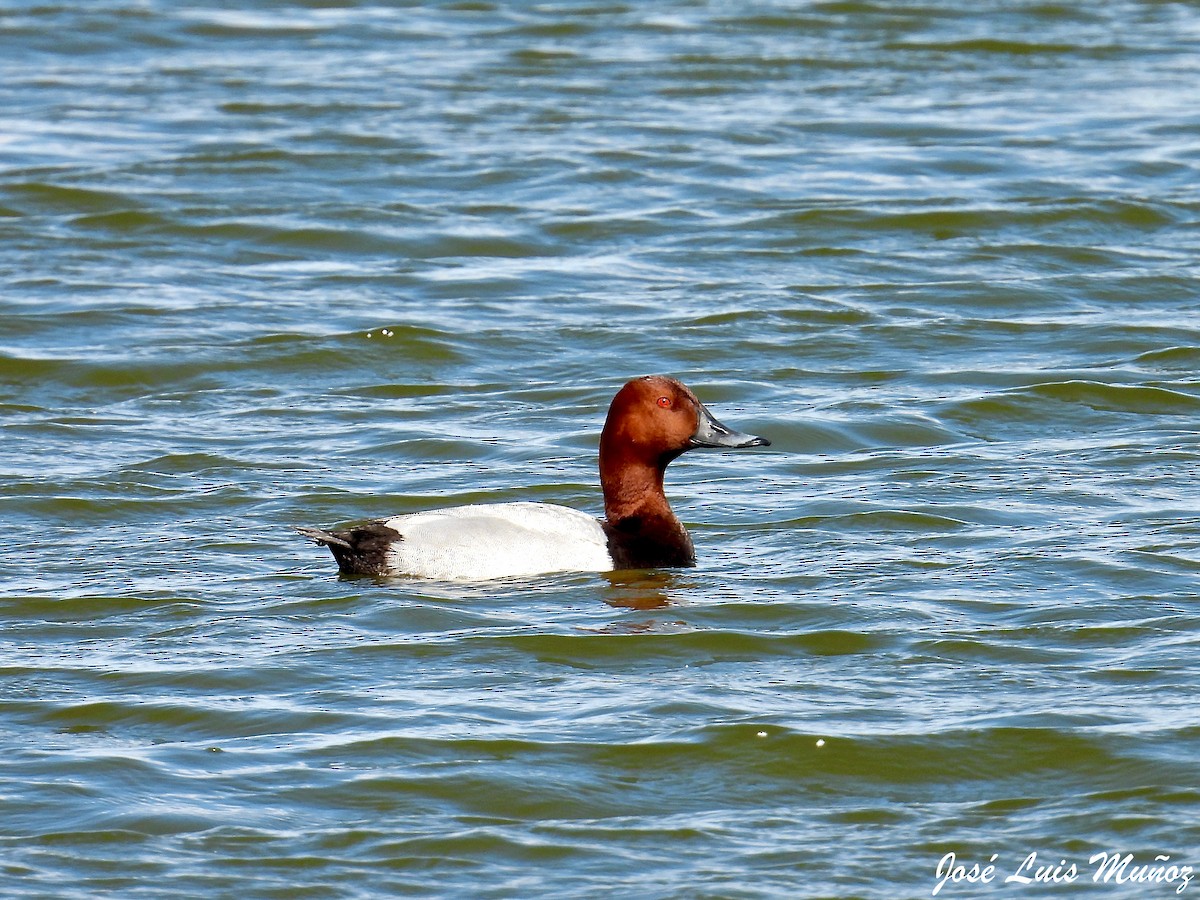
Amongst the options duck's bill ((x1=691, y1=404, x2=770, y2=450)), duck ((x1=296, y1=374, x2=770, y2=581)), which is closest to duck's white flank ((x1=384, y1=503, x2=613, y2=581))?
duck ((x1=296, y1=374, x2=770, y2=581))

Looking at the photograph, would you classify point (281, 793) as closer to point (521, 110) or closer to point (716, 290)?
point (716, 290)

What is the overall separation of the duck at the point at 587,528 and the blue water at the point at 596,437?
0.34 feet

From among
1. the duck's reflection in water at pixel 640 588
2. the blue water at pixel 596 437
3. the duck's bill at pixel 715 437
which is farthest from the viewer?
the duck's bill at pixel 715 437

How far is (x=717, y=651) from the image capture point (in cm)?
807

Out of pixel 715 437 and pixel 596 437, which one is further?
pixel 596 437

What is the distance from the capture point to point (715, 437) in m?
9.33

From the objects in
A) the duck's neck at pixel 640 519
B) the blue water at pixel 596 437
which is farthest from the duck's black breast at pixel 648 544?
the blue water at pixel 596 437

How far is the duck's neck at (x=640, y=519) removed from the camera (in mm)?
9055

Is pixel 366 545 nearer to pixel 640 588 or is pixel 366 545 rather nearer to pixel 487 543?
pixel 487 543

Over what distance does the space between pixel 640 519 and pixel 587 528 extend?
1.01 ft

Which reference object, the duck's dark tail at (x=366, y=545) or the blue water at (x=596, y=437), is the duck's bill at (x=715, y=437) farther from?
the duck's dark tail at (x=366, y=545)

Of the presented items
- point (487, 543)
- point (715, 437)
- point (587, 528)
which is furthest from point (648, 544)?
point (487, 543)

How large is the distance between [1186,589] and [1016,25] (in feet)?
48.4

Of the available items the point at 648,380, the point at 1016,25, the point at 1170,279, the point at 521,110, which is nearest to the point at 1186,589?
the point at 648,380
